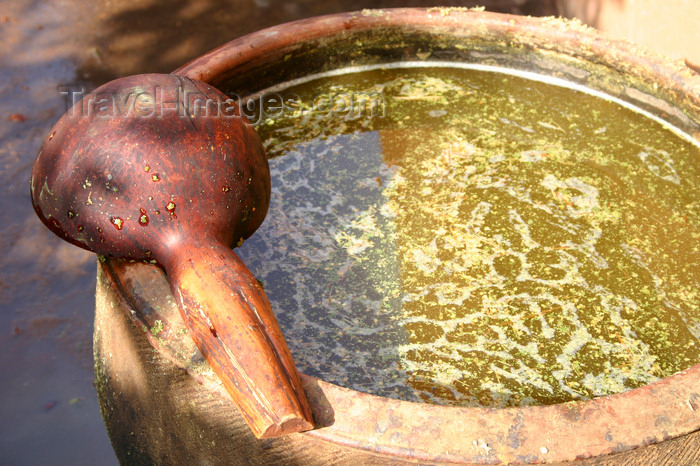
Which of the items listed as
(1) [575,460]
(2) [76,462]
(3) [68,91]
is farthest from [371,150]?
(3) [68,91]

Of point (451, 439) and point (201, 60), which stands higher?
point (201, 60)

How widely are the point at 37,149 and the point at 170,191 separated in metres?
2.12

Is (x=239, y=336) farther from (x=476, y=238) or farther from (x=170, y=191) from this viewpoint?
(x=476, y=238)

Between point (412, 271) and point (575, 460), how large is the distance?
0.68m

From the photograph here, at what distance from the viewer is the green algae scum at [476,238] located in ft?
5.06

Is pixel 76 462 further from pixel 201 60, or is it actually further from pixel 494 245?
pixel 494 245

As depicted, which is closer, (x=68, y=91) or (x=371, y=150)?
(x=371, y=150)

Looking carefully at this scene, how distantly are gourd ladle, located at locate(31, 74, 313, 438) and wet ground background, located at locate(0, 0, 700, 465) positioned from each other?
1252 millimetres

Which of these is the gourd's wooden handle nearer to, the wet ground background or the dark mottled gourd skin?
the dark mottled gourd skin

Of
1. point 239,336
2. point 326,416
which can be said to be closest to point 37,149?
point 239,336

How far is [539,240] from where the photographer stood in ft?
5.99

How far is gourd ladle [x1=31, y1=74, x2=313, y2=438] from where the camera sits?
126 centimetres

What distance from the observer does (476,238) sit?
1.82 metres

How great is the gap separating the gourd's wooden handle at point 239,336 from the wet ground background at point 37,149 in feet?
4.32
